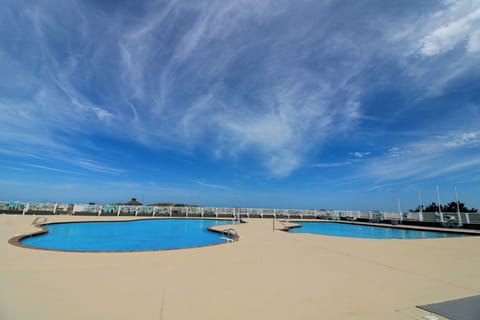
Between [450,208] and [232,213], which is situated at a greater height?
[450,208]

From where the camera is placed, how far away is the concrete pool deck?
1808 millimetres

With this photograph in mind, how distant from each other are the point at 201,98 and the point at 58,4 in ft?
23.6

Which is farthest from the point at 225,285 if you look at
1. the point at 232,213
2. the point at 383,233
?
the point at 232,213

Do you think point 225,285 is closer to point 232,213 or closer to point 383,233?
point 383,233

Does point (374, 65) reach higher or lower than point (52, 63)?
higher

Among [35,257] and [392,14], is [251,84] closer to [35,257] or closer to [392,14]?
[392,14]

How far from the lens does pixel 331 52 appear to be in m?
8.17

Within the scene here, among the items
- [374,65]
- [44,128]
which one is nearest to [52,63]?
[44,128]

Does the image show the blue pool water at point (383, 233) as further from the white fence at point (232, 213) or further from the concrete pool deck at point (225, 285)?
the concrete pool deck at point (225, 285)

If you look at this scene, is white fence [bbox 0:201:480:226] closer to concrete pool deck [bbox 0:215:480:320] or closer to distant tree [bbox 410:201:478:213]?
distant tree [bbox 410:201:478:213]

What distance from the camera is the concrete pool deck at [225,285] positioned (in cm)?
181

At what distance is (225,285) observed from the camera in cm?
248

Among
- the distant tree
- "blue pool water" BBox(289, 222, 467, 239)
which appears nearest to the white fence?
"blue pool water" BBox(289, 222, 467, 239)

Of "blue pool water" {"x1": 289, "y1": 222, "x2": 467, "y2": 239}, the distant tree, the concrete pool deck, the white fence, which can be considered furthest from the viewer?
the distant tree
